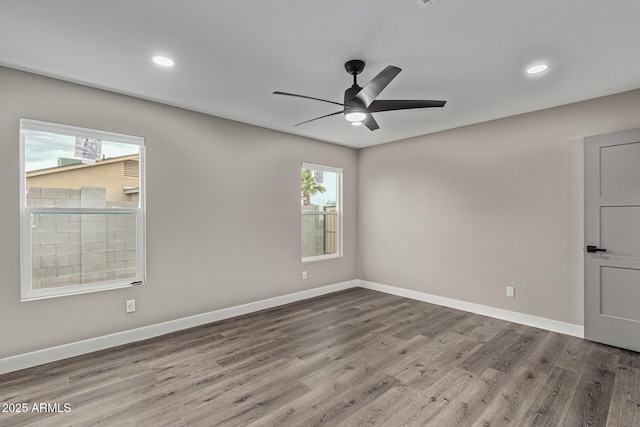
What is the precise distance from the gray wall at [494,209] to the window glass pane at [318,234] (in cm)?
70

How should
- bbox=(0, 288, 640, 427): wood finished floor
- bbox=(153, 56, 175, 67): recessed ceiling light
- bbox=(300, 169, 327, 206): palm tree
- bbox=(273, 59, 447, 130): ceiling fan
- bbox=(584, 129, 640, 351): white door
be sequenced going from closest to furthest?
bbox=(0, 288, 640, 427): wood finished floor
bbox=(273, 59, 447, 130): ceiling fan
bbox=(153, 56, 175, 67): recessed ceiling light
bbox=(584, 129, 640, 351): white door
bbox=(300, 169, 327, 206): palm tree

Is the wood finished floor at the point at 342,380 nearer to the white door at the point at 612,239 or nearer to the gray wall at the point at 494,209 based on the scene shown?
the white door at the point at 612,239

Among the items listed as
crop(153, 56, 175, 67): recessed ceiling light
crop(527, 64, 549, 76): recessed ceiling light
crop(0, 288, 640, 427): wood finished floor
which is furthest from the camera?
crop(527, 64, 549, 76): recessed ceiling light

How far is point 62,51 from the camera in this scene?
7.89 ft

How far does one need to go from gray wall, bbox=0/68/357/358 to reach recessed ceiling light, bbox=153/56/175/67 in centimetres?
98

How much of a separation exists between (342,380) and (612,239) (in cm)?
302

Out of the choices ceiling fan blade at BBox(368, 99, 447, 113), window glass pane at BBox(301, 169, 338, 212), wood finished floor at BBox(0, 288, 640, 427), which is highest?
ceiling fan blade at BBox(368, 99, 447, 113)

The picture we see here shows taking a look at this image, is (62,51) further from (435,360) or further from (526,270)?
(526,270)

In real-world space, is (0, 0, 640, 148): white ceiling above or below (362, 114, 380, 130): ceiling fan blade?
above

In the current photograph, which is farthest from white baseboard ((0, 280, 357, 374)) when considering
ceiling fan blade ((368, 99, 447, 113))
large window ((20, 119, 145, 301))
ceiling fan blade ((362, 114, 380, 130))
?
ceiling fan blade ((368, 99, 447, 113))

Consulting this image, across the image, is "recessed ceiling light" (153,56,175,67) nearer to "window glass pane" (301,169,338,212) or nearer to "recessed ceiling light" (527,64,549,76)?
"window glass pane" (301,169,338,212)

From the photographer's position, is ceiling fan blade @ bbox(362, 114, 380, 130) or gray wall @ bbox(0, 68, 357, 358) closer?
gray wall @ bbox(0, 68, 357, 358)

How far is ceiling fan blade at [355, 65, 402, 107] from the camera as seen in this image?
6.90 ft

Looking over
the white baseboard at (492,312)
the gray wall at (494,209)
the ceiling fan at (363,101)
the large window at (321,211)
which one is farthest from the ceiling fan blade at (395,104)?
the white baseboard at (492,312)
